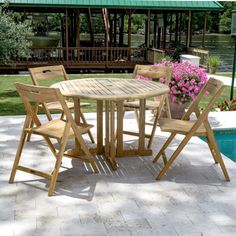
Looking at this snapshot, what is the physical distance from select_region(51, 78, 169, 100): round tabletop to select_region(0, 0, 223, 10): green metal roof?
32.7ft

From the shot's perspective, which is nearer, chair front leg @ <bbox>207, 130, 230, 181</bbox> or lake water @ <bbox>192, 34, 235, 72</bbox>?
chair front leg @ <bbox>207, 130, 230, 181</bbox>

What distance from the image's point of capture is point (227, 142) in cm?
595

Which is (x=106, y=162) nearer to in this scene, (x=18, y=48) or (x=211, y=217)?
(x=211, y=217)

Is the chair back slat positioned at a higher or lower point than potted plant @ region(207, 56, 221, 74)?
higher

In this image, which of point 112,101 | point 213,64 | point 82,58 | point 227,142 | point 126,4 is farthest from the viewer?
point 82,58

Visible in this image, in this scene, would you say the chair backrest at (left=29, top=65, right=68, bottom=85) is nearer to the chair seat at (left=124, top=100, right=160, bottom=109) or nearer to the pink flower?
the chair seat at (left=124, top=100, right=160, bottom=109)

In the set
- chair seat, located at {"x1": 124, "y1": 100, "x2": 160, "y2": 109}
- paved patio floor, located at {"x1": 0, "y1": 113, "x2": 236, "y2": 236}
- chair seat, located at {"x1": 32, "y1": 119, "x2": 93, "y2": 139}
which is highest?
chair seat, located at {"x1": 32, "y1": 119, "x2": 93, "y2": 139}

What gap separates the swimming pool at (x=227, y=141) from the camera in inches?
219

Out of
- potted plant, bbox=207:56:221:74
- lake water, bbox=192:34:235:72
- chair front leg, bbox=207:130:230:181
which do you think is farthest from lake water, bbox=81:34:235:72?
chair front leg, bbox=207:130:230:181

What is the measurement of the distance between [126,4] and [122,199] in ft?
40.5

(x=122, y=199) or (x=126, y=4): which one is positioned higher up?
(x=126, y=4)

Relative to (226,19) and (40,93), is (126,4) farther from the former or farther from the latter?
(226,19)

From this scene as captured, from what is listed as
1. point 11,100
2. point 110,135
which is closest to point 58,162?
A: point 110,135

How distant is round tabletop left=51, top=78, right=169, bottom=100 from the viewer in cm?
415
